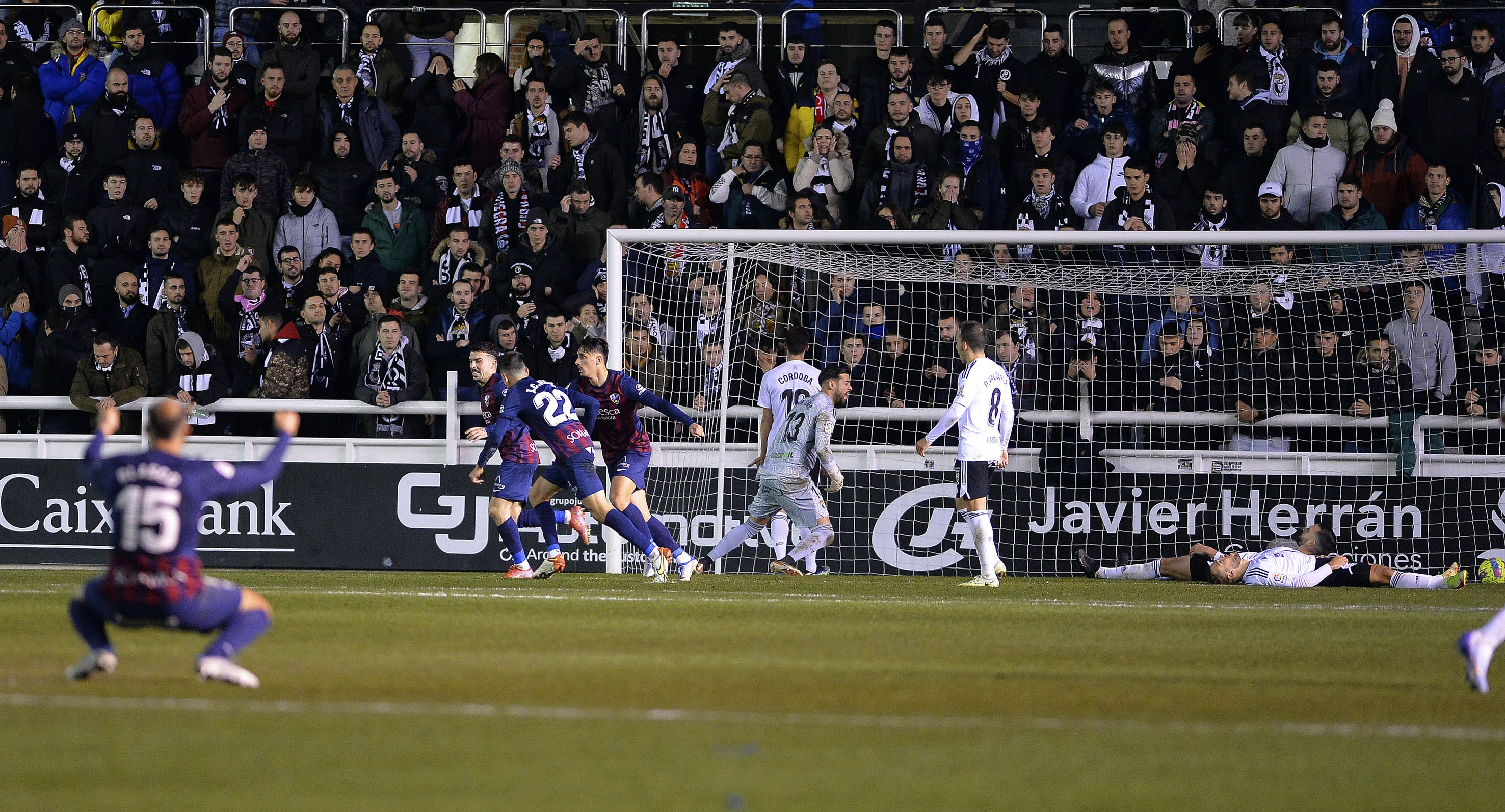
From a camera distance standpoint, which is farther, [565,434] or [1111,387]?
[1111,387]

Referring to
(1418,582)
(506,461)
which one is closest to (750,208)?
(506,461)

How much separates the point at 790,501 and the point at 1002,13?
795 cm

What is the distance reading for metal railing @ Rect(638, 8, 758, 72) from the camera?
65.5 feet

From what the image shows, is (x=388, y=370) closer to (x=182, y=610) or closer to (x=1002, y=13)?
(x=1002, y=13)

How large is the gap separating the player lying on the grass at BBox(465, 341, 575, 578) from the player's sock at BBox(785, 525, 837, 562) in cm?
240

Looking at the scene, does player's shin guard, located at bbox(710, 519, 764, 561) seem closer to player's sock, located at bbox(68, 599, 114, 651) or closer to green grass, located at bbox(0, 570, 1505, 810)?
green grass, located at bbox(0, 570, 1505, 810)

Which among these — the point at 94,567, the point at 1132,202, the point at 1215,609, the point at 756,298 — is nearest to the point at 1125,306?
the point at 1132,202

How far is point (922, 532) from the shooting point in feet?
54.6

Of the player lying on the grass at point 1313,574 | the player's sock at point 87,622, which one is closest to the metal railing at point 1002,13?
the player lying on the grass at point 1313,574

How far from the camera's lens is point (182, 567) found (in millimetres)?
6176

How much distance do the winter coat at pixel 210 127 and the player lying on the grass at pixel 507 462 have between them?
5.83 metres

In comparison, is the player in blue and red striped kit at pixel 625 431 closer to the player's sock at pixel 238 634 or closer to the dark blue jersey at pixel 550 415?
the dark blue jersey at pixel 550 415

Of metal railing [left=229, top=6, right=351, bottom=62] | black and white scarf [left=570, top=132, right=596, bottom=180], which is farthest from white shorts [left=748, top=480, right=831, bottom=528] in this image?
metal railing [left=229, top=6, right=351, bottom=62]

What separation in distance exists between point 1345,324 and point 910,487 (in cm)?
452
